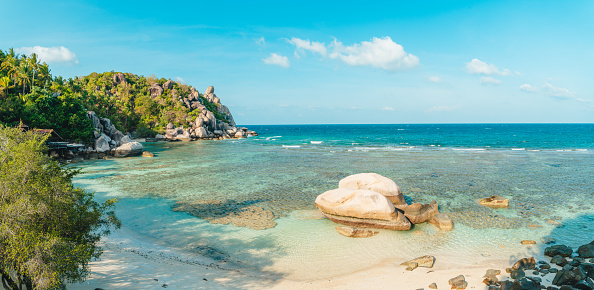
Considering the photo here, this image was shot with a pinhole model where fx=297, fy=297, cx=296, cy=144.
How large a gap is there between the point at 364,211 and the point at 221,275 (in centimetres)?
762

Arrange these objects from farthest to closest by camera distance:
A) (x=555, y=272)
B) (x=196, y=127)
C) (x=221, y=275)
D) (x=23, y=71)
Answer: (x=196, y=127)
(x=23, y=71)
(x=221, y=275)
(x=555, y=272)

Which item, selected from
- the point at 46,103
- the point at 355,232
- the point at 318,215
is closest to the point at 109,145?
the point at 46,103

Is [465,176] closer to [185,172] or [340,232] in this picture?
[340,232]

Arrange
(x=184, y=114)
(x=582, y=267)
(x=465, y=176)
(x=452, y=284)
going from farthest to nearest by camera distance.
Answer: (x=184, y=114) → (x=465, y=176) → (x=582, y=267) → (x=452, y=284)

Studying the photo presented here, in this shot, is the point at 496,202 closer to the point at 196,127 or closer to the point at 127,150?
the point at 127,150

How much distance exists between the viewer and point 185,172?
31578 millimetres

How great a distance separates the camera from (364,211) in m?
14.9

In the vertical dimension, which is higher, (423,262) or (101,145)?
(101,145)

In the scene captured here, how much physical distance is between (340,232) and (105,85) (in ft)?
351

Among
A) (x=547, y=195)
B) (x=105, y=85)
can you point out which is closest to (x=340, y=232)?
(x=547, y=195)

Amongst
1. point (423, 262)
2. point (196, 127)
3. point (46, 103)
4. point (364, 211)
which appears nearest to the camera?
point (423, 262)

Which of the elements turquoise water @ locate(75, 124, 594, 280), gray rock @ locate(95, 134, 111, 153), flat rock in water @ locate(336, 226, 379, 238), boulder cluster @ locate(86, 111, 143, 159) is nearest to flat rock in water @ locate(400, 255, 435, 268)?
turquoise water @ locate(75, 124, 594, 280)

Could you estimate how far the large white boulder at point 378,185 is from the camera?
684 inches

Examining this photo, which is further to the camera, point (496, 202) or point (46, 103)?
point (46, 103)
